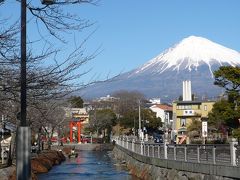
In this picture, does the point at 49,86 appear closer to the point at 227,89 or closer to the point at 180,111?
the point at 227,89

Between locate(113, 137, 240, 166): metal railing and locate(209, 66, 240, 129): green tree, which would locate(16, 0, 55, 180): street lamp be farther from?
locate(209, 66, 240, 129): green tree

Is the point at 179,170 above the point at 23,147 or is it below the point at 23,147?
below

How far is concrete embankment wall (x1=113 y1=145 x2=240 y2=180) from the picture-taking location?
18422mm

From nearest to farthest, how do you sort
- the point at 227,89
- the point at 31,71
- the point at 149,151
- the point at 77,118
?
the point at 31,71, the point at 149,151, the point at 227,89, the point at 77,118

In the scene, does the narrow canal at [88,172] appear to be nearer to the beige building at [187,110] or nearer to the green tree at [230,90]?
the green tree at [230,90]

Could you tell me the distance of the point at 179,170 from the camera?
992 inches

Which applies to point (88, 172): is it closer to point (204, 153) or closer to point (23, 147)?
point (204, 153)

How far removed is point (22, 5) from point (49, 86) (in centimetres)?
206

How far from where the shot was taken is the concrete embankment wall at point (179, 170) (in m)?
18.4

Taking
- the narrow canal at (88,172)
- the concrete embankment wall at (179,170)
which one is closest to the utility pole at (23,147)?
the concrete embankment wall at (179,170)

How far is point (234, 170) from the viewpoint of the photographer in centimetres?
1738

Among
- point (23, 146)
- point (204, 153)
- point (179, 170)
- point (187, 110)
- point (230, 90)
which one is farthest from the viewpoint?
point (187, 110)

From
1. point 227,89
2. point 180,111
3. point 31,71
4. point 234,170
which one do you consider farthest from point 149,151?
point 180,111

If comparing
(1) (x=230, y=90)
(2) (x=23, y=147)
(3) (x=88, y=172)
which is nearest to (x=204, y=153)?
(2) (x=23, y=147)
